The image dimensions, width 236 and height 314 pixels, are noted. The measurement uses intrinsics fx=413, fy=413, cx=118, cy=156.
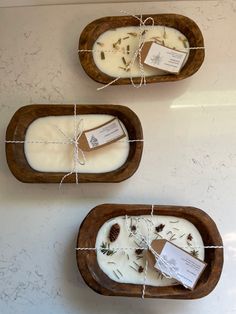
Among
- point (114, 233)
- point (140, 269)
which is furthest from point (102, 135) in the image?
point (140, 269)

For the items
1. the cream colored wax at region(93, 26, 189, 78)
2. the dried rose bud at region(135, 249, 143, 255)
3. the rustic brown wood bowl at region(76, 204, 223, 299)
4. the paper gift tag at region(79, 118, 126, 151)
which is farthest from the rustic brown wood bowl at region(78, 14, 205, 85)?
the dried rose bud at region(135, 249, 143, 255)

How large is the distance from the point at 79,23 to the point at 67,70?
0.48 ft

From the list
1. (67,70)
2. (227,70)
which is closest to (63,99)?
(67,70)

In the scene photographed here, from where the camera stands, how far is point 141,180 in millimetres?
1175

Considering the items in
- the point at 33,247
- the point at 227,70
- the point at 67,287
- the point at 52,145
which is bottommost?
the point at 67,287

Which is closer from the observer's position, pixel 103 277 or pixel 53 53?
pixel 103 277

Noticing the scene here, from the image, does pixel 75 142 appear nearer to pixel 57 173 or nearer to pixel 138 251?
pixel 57 173

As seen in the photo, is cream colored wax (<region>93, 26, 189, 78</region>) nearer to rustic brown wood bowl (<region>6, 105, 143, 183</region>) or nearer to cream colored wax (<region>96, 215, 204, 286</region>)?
rustic brown wood bowl (<region>6, 105, 143, 183</region>)

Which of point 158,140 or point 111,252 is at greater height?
point 158,140

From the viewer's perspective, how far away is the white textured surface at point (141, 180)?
3.78ft

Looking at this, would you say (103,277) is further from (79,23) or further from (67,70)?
(79,23)

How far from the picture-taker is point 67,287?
1.17 m

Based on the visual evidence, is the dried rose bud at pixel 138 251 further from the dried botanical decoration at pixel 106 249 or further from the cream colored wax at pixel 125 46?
the cream colored wax at pixel 125 46

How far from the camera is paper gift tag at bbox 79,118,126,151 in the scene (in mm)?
1121
